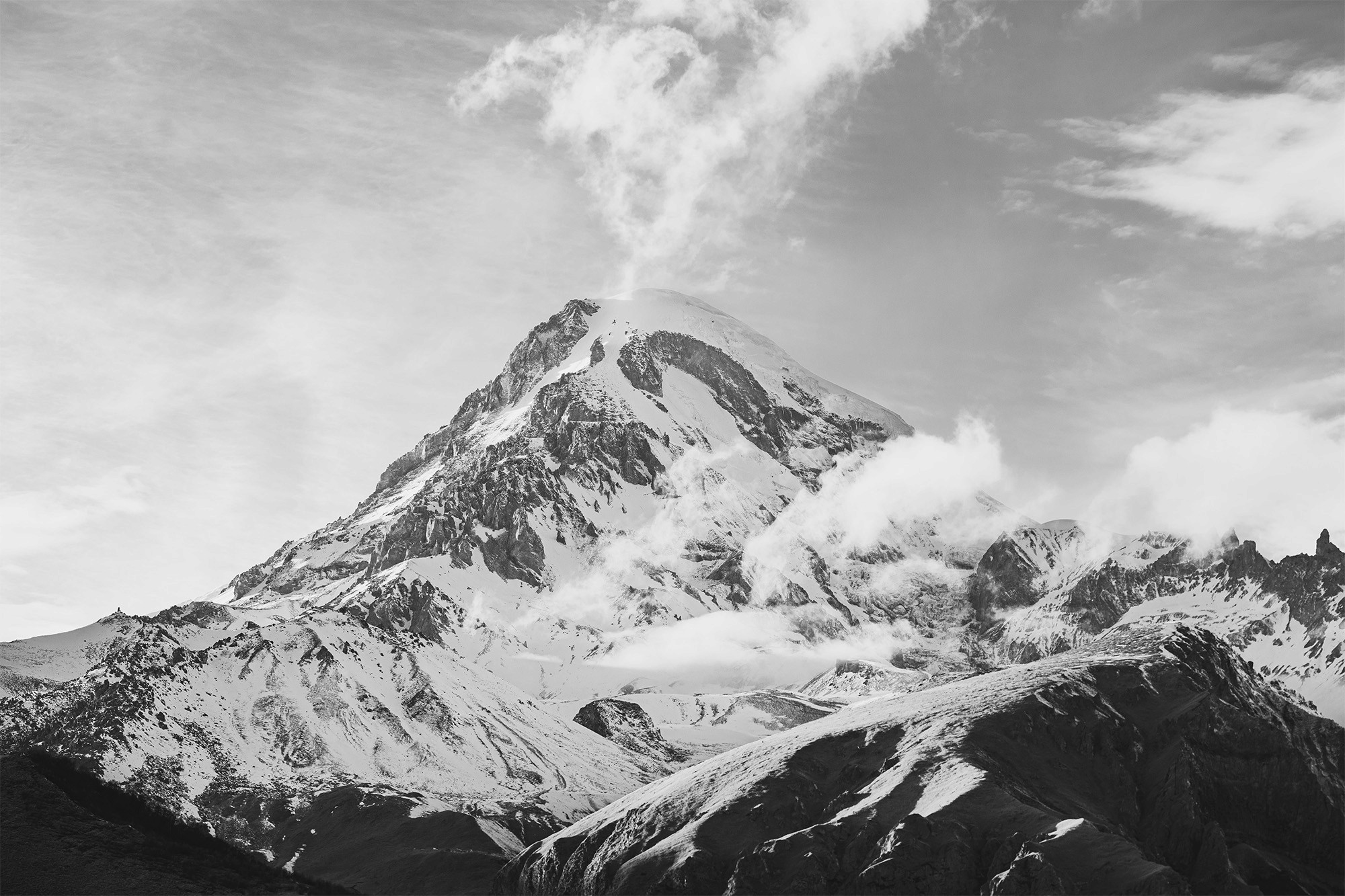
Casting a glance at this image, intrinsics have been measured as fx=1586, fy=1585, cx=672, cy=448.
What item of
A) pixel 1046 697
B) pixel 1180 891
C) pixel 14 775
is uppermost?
pixel 1046 697

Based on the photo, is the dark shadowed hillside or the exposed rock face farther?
the exposed rock face

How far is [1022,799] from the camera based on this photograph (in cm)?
15475

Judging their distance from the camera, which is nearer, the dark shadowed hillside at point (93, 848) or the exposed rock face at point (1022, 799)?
the dark shadowed hillside at point (93, 848)

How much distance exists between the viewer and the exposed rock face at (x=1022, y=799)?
147 m

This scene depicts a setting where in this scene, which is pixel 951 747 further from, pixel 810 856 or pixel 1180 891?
pixel 1180 891

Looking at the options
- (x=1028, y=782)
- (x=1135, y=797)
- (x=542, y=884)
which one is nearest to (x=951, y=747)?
(x=1028, y=782)

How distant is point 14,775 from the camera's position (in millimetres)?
144625

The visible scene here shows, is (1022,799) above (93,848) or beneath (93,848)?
above

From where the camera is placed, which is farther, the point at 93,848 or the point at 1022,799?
the point at 1022,799

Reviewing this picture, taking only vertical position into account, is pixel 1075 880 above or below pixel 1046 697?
below

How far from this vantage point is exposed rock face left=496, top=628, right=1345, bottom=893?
481 feet

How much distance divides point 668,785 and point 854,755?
78.0ft

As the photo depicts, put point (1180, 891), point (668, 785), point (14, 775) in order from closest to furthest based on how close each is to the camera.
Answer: point (1180, 891) < point (14, 775) < point (668, 785)

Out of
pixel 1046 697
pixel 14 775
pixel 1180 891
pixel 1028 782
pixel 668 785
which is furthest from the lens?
pixel 668 785
